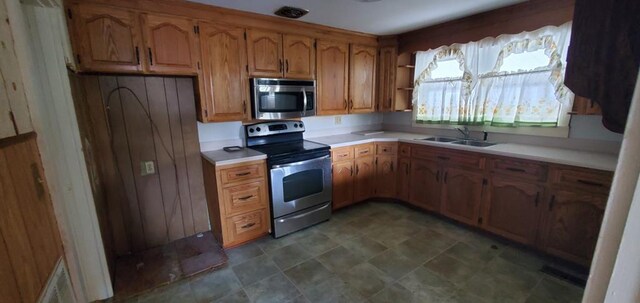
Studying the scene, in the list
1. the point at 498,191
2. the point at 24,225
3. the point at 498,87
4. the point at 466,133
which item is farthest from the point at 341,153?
the point at 24,225

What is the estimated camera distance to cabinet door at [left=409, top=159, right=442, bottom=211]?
2939 mm

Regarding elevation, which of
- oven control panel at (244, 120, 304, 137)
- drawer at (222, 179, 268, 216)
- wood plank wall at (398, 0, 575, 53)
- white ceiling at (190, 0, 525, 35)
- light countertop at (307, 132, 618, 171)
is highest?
white ceiling at (190, 0, 525, 35)

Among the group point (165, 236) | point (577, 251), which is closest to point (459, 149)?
point (577, 251)

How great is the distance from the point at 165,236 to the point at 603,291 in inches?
119

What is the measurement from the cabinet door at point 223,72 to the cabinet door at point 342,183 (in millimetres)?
1238

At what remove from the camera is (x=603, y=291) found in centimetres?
35

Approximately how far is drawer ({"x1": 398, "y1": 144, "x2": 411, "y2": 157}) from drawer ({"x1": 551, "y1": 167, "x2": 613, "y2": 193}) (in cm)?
133

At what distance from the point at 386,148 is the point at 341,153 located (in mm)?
637

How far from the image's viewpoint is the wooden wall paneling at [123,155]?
7.24ft

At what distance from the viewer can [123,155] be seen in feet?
7.66

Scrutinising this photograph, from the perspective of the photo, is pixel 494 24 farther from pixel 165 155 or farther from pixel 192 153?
pixel 165 155

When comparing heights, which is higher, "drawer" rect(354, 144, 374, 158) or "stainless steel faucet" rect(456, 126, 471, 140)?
"stainless steel faucet" rect(456, 126, 471, 140)

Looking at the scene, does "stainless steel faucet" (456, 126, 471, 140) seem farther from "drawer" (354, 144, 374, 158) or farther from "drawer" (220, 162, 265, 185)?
"drawer" (220, 162, 265, 185)

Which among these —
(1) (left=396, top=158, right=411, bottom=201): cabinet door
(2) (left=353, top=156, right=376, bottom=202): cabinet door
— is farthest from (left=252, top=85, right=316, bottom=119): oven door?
(1) (left=396, top=158, right=411, bottom=201): cabinet door
